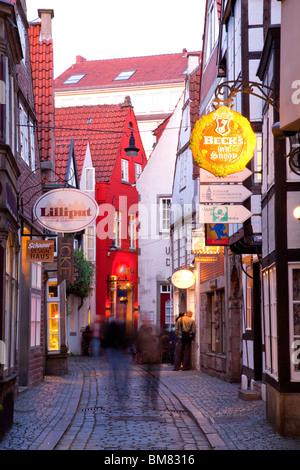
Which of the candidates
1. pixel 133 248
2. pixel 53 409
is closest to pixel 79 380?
pixel 53 409

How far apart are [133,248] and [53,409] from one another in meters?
34.2

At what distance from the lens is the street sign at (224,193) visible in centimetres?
1545

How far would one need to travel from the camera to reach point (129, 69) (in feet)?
233

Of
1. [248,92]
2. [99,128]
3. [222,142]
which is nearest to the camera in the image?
[248,92]

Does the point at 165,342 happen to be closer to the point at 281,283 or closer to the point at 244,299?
the point at 244,299

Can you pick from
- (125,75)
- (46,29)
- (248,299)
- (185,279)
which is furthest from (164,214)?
(248,299)

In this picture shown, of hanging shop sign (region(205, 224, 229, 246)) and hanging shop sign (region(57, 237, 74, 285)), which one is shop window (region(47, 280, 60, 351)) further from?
hanging shop sign (region(205, 224, 229, 246))

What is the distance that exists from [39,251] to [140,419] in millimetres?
5254

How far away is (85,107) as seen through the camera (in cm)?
4959

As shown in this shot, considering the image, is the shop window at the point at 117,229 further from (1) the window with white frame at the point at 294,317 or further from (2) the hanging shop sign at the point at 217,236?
(1) the window with white frame at the point at 294,317

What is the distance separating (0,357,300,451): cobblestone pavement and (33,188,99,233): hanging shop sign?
3254mm

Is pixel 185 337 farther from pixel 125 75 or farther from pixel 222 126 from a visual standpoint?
pixel 125 75

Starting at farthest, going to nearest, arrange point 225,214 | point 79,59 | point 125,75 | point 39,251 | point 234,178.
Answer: point 79,59 → point 125,75 → point 39,251 → point 225,214 → point 234,178

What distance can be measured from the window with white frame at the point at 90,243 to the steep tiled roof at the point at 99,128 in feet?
9.22
